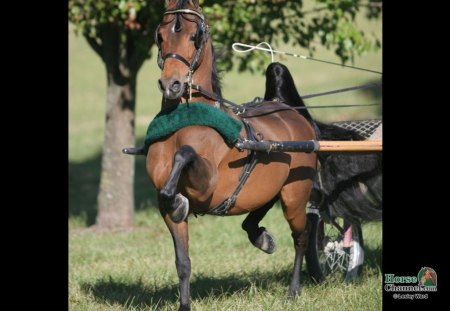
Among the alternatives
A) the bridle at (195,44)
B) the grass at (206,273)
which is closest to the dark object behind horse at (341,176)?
the grass at (206,273)

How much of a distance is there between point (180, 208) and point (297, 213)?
1807 mm

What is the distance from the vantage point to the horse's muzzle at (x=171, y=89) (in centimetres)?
596

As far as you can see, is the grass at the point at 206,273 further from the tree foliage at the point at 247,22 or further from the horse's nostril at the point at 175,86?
the tree foliage at the point at 247,22

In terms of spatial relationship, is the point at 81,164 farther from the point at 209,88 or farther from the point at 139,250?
the point at 209,88

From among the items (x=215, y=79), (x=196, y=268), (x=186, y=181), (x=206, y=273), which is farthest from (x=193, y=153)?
(x=196, y=268)

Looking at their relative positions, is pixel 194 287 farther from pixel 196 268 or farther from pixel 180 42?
pixel 180 42

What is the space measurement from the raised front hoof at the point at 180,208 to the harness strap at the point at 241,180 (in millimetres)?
416

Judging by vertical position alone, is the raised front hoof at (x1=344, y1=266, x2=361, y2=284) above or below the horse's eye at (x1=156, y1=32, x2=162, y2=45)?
below

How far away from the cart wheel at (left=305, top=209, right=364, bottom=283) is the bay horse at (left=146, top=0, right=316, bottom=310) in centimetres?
139

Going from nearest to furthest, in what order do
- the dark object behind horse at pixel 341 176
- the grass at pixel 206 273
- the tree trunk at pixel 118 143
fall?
the grass at pixel 206 273
the dark object behind horse at pixel 341 176
the tree trunk at pixel 118 143

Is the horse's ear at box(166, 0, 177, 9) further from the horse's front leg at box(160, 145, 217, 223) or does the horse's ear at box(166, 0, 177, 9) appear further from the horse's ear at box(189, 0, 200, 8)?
the horse's front leg at box(160, 145, 217, 223)

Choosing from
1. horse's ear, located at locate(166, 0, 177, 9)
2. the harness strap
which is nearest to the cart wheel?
the harness strap

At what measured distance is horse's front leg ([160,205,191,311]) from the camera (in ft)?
20.9
